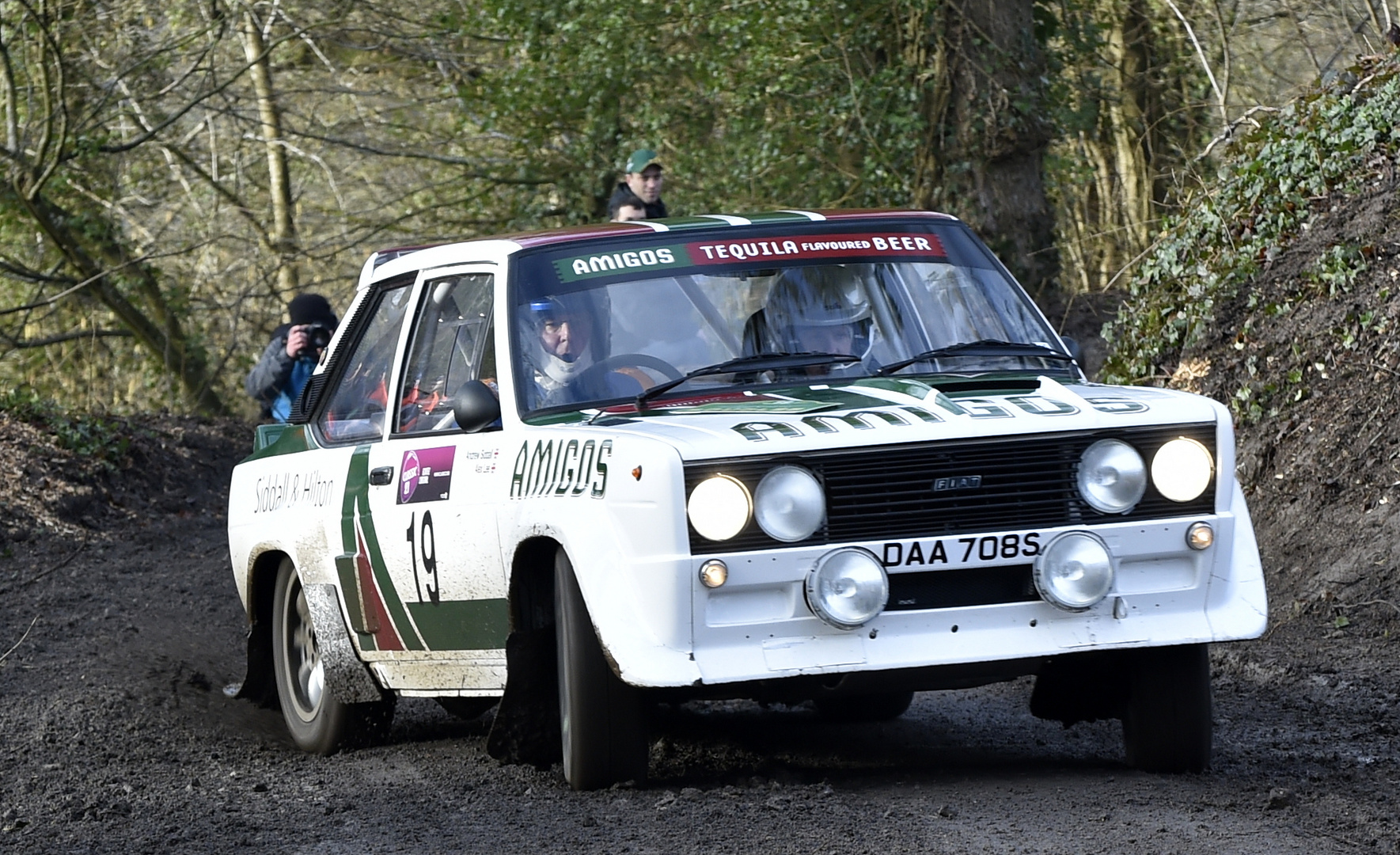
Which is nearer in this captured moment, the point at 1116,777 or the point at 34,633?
the point at 1116,777

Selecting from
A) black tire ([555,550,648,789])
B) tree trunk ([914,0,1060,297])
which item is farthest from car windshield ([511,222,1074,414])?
tree trunk ([914,0,1060,297])

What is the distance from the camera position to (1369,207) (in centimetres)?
1001

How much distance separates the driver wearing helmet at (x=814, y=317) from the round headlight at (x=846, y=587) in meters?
1.04

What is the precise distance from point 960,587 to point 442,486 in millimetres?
1770

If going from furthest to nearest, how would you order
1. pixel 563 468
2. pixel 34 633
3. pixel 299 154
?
pixel 299 154
pixel 34 633
pixel 563 468

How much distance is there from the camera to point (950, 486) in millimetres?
4977

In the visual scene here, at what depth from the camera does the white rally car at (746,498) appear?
4875 millimetres

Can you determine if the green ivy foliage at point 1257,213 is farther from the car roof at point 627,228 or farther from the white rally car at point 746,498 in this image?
the white rally car at point 746,498

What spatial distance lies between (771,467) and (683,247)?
143 cm

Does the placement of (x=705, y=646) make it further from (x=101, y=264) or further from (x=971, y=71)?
(x=101, y=264)

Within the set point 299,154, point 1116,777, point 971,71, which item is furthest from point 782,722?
point 299,154

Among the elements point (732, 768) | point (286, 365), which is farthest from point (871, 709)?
point (286, 365)

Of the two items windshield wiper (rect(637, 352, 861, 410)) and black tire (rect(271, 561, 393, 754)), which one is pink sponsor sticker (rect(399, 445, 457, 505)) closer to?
windshield wiper (rect(637, 352, 861, 410))

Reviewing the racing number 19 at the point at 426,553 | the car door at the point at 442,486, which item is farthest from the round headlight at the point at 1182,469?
the racing number 19 at the point at 426,553
